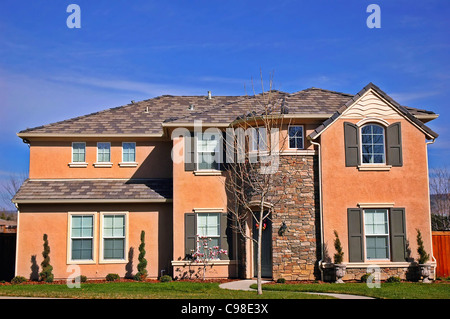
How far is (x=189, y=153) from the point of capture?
19.2m

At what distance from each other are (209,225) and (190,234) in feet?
2.57

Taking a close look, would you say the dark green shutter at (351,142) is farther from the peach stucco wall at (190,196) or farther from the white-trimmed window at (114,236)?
the white-trimmed window at (114,236)

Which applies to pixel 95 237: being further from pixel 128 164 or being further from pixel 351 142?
pixel 351 142

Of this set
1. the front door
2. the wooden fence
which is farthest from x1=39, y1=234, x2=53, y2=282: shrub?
the wooden fence

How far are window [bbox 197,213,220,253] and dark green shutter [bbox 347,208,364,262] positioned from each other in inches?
189

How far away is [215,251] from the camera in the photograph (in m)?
18.6

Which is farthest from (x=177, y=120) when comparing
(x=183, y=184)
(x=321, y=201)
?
(x=321, y=201)

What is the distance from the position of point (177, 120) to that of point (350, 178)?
6594mm

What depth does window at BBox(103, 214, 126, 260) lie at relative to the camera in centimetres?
1945

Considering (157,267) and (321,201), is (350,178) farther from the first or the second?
A: (157,267)

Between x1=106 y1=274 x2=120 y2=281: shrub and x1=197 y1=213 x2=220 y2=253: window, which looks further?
x1=197 y1=213 x2=220 y2=253: window

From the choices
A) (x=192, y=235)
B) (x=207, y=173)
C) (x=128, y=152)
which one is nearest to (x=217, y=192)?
(x=207, y=173)

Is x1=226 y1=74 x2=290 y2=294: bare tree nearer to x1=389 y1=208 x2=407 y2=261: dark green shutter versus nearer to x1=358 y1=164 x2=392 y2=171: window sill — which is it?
x1=358 y1=164 x2=392 y2=171: window sill
